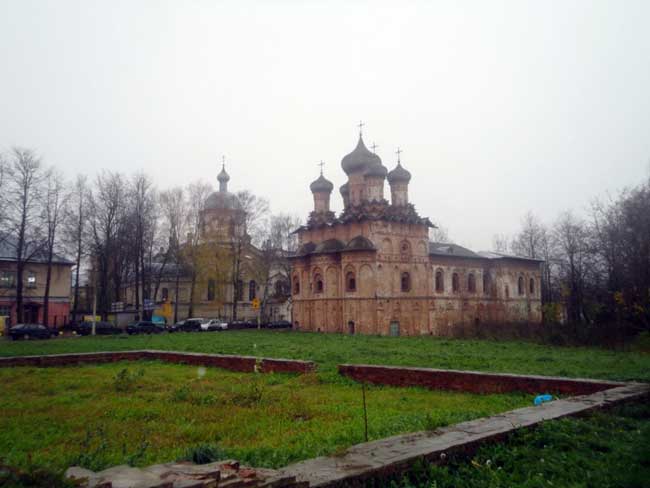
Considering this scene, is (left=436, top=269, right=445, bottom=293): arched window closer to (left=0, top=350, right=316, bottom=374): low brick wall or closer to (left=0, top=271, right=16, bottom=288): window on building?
(left=0, top=350, right=316, bottom=374): low brick wall

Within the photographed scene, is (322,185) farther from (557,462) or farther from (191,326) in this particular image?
(557,462)

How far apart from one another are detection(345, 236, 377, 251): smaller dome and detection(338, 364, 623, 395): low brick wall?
70.8ft

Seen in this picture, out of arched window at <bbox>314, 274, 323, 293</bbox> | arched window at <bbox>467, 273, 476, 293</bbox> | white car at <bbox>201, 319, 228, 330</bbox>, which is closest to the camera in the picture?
arched window at <bbox>314, 274, 323, 293</bbox>

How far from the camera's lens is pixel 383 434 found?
6.61 m

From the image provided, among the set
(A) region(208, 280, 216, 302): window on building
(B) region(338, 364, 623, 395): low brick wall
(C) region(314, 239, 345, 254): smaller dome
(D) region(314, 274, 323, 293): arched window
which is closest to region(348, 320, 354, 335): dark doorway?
(D) region(314, 274, 323, 293): arched window

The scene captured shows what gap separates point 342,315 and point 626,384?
2639 cm

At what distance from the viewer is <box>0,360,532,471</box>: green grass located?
6.17 meters

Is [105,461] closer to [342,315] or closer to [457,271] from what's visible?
[342,315]

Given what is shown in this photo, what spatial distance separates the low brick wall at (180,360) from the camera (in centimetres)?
1371

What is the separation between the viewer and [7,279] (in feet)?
115

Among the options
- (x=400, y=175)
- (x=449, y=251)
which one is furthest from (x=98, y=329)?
(x=449, y=251)

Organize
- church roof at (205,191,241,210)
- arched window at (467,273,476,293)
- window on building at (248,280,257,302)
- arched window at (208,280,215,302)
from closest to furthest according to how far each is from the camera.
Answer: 1. arched window at (208,280,215,302)
2. church roof at (205,191,241,210)
3. arched window at (467,273,476,293)
4. window on building at (248,280,257,302)

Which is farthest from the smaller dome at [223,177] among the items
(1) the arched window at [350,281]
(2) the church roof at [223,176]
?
(1) the arched window at [350,281]

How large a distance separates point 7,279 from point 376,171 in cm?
2539
